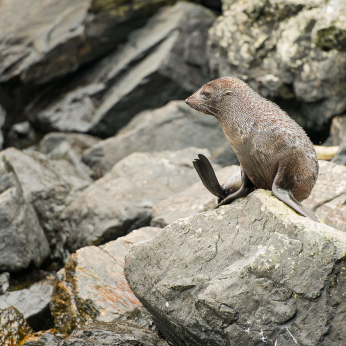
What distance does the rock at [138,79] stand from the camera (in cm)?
1000

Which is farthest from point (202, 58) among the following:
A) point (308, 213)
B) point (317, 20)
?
point (308, 213)

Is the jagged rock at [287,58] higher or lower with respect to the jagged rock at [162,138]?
higher

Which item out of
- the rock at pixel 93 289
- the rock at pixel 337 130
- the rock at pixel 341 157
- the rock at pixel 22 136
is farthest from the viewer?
the rock at pixel 22 136

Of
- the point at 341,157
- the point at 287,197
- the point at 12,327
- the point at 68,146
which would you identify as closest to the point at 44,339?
the point at 12,327

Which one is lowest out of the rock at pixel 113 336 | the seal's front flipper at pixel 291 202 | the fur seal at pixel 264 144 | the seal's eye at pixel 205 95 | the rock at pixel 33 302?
the rock at pixel 33 302

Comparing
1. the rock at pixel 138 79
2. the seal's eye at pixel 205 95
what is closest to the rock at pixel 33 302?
the seal's eye at pixel 205 95

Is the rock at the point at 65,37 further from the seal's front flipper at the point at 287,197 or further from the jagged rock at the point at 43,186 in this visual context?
the seal's front flipper at the point at 287,197

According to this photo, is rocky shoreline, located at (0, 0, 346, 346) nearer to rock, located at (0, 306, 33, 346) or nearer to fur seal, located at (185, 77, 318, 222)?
rock, located at (0, 306, 33, 346)

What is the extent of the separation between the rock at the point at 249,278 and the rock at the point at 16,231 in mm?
2612

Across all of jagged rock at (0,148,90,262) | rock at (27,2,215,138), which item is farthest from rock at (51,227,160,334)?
rock at (27,2,215,138)

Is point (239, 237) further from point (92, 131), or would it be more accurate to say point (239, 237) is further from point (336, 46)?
point (92, 131)

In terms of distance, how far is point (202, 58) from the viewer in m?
10.3

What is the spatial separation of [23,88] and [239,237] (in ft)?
29.2

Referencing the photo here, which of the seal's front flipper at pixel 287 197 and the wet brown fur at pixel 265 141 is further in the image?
the wet brown fur at pixel 265 141
